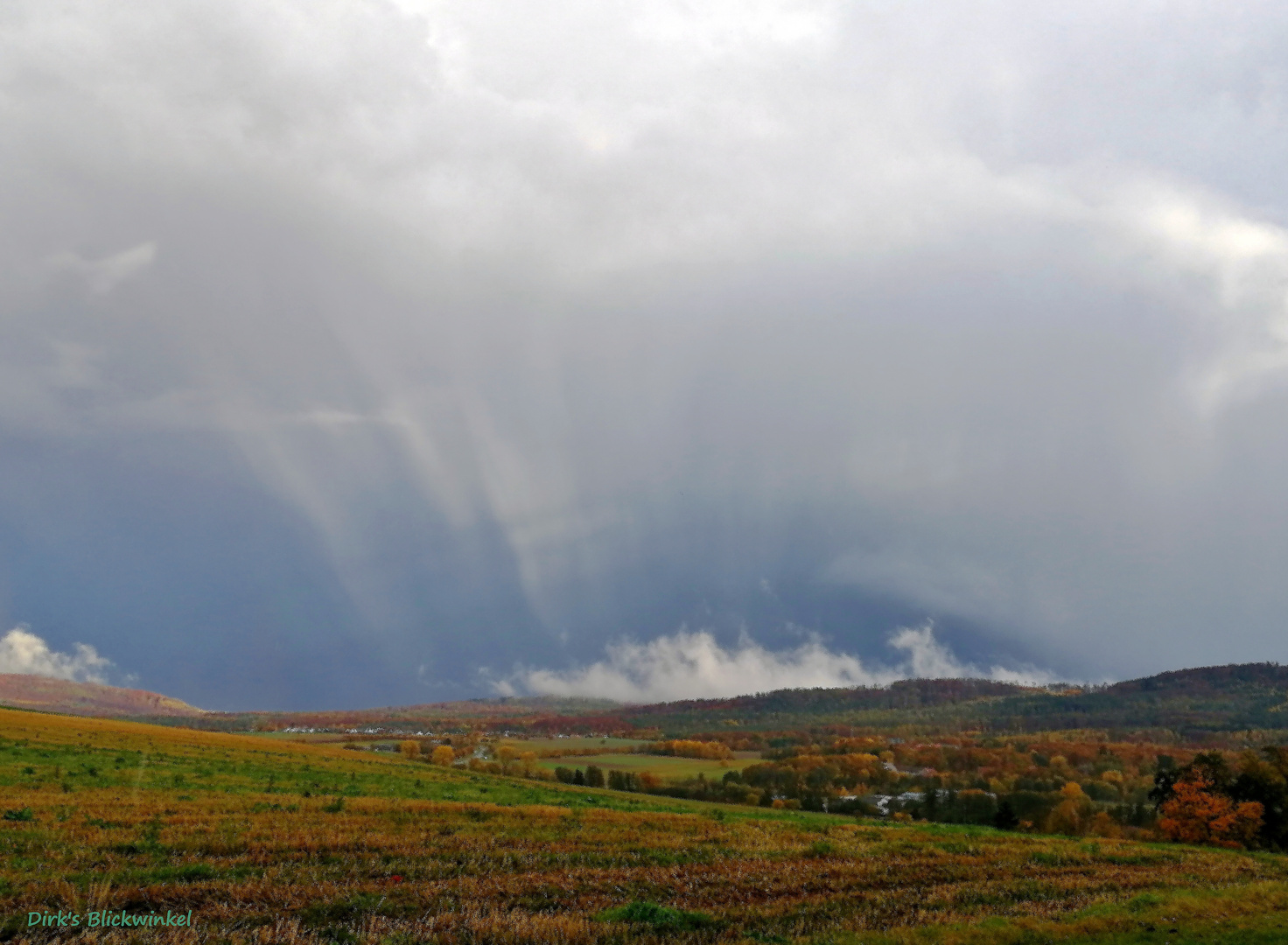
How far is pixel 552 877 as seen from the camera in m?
18.8

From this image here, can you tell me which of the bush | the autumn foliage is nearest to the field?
the bush

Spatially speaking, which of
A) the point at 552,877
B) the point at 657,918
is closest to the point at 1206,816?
the point at 552,877

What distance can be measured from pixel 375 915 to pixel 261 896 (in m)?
2.83

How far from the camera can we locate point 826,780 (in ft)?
433

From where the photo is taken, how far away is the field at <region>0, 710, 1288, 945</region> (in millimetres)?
13992

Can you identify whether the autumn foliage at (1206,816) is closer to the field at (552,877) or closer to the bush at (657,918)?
the field at (552,877)

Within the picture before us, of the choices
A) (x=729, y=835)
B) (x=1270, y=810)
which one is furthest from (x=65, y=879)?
(x=1270, y=810)

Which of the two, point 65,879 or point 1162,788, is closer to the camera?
point 65,879

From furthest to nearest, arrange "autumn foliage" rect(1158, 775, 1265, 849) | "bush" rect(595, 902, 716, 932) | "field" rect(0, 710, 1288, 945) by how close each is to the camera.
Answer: "autumn foliage" rect(1158, 775, 1265, 849), "bush" rect(595, 902, 716, 932), "field" rect(0, 710, 1288, 945)

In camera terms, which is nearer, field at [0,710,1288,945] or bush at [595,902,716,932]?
field at [0,710,1288,945]

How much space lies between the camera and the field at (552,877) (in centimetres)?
1399

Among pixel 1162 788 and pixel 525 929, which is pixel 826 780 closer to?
pixel 1162 788

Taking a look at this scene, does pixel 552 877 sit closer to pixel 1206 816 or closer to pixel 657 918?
pixel 657 918

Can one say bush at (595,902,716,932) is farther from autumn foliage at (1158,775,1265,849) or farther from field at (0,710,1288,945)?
Result: autumn foliage at (1158,775,1265,849)
